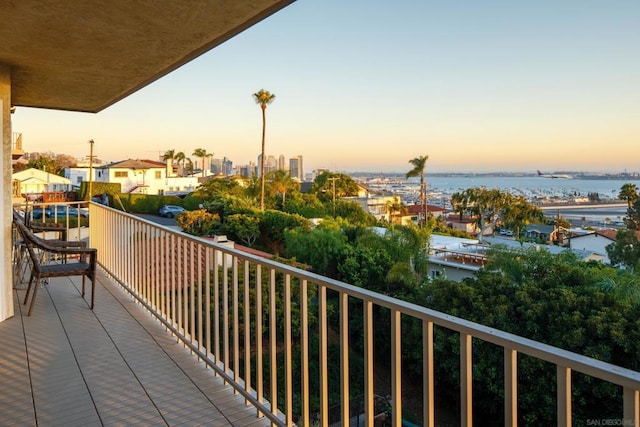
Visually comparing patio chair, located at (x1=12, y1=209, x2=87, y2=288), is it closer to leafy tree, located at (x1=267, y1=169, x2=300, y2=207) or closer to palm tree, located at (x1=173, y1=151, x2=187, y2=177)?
leafy tree, located at (x1=267, y1=169, x2=300, y2=207)

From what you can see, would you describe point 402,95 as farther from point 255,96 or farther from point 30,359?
point 30,359

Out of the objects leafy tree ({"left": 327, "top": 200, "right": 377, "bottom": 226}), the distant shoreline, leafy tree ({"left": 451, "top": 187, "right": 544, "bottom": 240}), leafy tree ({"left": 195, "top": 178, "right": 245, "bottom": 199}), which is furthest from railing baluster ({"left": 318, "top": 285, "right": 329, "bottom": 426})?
the distant shoreline

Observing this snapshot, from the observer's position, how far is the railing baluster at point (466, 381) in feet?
3.93

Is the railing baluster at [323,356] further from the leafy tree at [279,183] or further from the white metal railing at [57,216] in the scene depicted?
the leafy tree at [279,183]

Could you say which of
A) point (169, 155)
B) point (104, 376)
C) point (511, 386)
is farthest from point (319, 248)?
point (169, 155)

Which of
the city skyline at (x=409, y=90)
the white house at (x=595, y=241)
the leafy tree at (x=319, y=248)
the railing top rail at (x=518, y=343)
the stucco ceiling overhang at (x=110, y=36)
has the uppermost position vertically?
the city skyline at (x=409, y=90)

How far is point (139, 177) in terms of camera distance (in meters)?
49.4

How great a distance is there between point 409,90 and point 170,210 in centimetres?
2761

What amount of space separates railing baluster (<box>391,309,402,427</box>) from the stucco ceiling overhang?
6.91ft

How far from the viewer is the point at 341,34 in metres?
25.6

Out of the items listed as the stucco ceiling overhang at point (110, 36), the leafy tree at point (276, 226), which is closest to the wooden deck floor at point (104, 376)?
the stucco ceiling overhang at point (110, 36)

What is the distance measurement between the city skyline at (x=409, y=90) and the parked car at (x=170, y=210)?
6.88 meters

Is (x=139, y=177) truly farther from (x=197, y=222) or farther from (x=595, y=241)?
(x=595, y=241)

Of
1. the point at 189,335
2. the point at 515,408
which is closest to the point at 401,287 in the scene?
the point at 189,335
